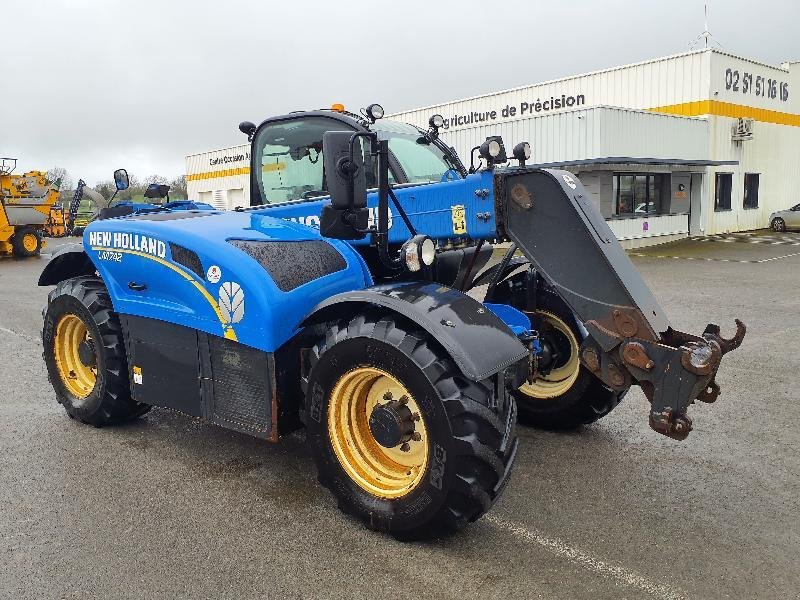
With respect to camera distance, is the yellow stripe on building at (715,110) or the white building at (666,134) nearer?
the white building at (666,134)

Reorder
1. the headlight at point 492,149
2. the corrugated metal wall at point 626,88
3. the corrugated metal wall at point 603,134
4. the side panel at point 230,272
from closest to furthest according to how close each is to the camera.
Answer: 1. the headlight at point 492,149
2. the side panel at point 230,272
3. the corrugated metal wall at point 603,134
4. the corrugated metal wall at point 626,88

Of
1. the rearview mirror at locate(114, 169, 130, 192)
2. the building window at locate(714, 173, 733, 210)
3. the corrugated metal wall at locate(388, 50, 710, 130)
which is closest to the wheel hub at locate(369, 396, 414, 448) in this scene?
the rearview mirror at locate(114, 169, 130, 192)

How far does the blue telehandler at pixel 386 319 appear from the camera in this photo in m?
3.22

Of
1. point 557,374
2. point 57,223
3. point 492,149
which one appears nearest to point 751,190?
point 557,374

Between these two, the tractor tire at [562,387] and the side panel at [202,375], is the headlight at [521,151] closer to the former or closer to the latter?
the tractor tire at [562,387]

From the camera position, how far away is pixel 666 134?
74.9ft

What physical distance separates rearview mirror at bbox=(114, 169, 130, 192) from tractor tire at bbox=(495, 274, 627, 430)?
3186 mm

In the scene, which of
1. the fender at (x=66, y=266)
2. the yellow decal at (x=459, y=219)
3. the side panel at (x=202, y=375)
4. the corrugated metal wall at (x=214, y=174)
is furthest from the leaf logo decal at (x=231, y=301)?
the corrugated metal wall at (x=214, y=174)

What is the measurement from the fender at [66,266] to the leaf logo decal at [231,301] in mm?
2139

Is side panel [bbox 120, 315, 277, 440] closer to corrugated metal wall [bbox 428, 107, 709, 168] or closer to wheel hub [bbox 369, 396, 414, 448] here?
wheel hub [bbox 369, 396, 414, 448]

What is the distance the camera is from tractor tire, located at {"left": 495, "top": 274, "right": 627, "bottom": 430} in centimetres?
470

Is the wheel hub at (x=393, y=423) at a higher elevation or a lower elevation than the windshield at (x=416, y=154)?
lower

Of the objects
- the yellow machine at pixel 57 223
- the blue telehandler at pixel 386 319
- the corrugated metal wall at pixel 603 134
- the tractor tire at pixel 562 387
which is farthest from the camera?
the yellow machine at pixel 57 223

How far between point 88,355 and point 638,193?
70.7 ft
